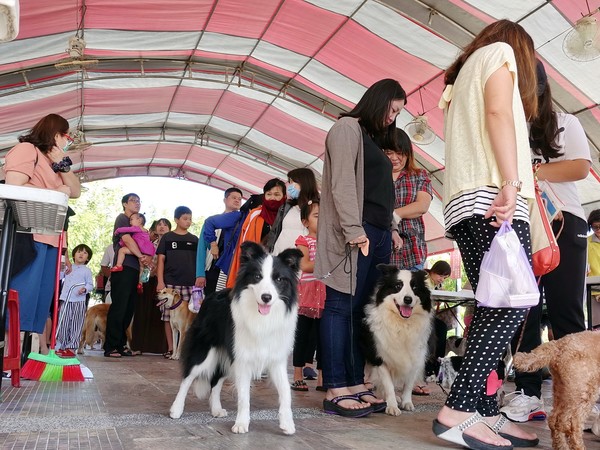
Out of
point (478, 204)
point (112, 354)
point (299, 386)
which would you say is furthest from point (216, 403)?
point (112, 354)

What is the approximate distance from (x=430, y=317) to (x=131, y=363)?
10.5ft

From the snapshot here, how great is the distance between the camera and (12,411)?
2566 millimetres

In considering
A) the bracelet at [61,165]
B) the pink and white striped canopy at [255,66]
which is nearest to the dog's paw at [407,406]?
the bracelet at [61,165]

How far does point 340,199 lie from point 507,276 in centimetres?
100

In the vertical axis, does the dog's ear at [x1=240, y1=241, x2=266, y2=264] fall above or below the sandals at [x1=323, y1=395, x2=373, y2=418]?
above

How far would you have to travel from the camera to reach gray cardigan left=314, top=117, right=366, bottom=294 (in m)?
2.79

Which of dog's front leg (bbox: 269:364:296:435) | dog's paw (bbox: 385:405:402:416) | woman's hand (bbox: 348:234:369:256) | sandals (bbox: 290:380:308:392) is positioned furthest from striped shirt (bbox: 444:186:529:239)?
sandals (bbox: 290:380:308:392)

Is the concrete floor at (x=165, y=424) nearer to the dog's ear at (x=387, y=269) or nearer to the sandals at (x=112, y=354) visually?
the dog's ear at (x=387, y=269)

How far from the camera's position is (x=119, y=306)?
6.32 meters

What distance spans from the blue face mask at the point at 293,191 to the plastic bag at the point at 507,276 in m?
2.27

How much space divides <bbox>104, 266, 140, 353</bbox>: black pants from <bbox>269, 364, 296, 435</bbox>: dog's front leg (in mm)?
4165

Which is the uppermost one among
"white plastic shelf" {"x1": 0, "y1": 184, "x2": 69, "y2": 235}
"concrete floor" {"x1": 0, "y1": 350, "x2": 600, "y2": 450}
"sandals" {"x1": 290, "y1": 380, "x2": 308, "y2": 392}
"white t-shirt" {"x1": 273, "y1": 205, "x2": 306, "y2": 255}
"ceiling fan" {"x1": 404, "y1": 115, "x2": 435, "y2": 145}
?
"ceiling fan" {"x1": 404, "y1": 115, "x2": 435, "y2": 145}

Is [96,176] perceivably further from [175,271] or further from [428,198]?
[428,198]

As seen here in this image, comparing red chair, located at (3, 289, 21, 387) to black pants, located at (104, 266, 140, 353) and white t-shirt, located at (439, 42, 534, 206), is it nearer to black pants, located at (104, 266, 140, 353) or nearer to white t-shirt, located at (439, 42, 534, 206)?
white t-shirt, located at (439, 42, 534, 206)
